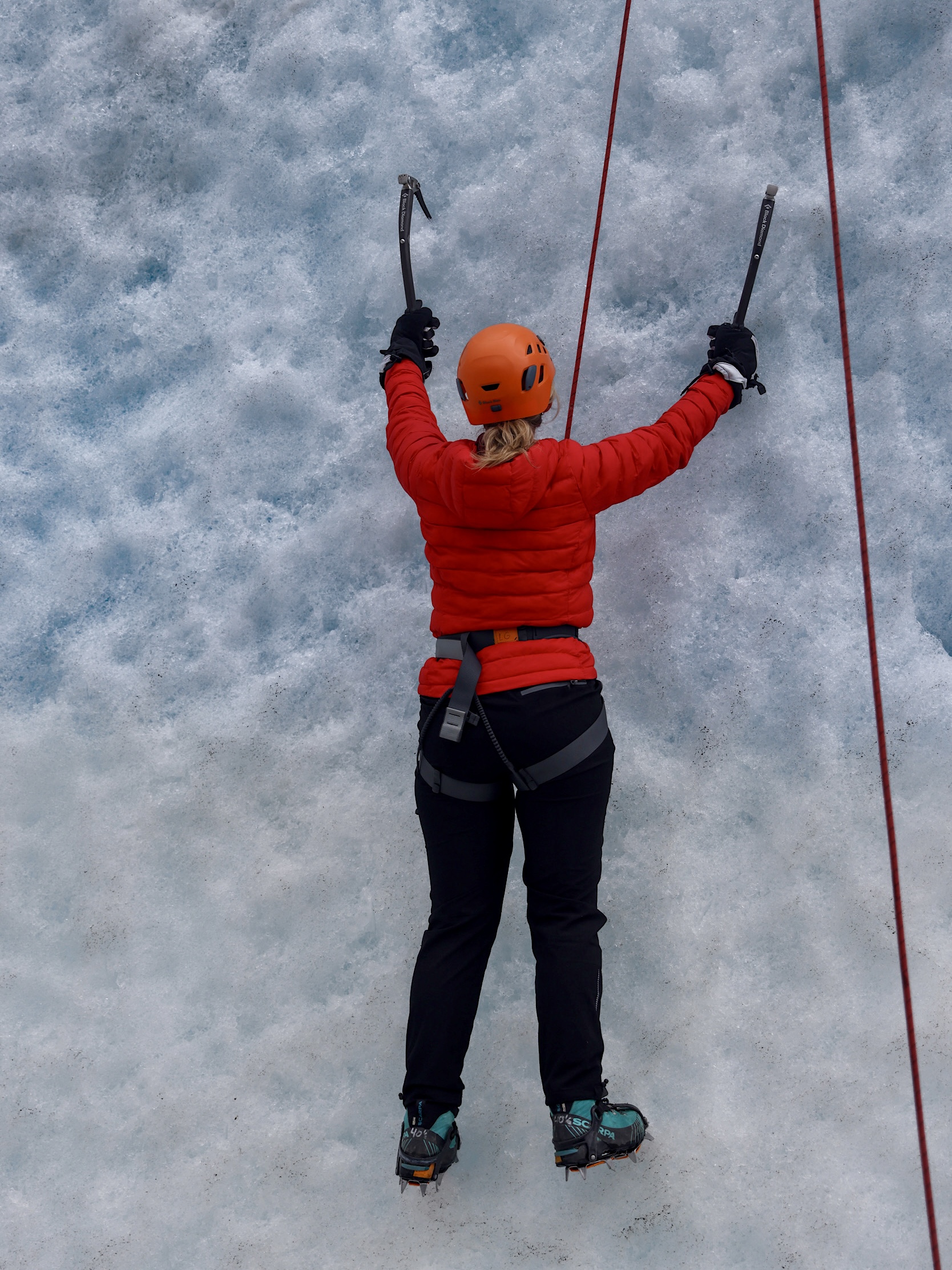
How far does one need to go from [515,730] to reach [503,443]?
0.65m

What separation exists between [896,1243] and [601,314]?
108 inches

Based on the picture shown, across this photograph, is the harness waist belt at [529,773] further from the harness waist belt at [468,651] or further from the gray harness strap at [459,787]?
the harness waist belt at [468,651]

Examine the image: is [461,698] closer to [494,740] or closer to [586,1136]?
[494,740]

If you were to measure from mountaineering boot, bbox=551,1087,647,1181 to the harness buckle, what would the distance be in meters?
0.91

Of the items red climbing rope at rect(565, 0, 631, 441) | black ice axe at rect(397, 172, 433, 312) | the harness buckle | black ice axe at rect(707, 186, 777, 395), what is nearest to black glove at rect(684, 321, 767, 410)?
black ice axe at rect(707, 186, 777, 395)

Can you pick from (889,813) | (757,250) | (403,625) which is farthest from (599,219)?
(889,813)

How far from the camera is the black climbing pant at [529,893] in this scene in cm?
229

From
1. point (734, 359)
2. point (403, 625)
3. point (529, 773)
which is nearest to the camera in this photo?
point (529, 773)

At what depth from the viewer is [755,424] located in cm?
294

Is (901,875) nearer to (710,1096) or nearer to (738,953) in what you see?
(738,953)

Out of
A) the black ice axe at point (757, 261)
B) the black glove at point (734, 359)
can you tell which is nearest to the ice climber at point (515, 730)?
the black glove at point (734, 359)

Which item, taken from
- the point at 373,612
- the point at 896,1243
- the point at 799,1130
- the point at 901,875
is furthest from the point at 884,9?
the point at 896,1243

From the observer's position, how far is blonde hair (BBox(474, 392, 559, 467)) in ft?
6.94

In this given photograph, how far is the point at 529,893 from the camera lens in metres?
2.44
